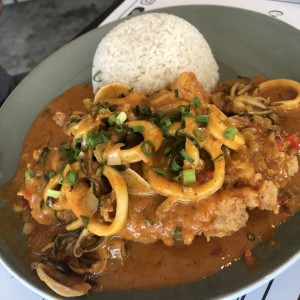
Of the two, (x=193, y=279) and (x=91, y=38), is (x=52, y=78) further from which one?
(x=193, y=279)

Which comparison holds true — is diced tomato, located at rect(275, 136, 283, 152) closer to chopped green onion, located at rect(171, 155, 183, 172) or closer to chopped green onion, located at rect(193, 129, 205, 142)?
chopped green onion, located at rect(193, 129, 205, 142)

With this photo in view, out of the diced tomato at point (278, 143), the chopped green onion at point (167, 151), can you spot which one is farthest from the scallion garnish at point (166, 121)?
the diced tomato at point (278, 143)

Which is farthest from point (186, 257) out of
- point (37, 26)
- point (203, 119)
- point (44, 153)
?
point (37, 26)

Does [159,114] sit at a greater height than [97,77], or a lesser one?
greater

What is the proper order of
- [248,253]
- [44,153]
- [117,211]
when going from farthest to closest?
[44,153] < [117,211] < [248,253]

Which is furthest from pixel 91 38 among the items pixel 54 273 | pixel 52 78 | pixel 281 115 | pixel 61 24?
pixel 61 24

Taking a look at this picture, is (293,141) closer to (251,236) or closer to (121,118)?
(251,236)
